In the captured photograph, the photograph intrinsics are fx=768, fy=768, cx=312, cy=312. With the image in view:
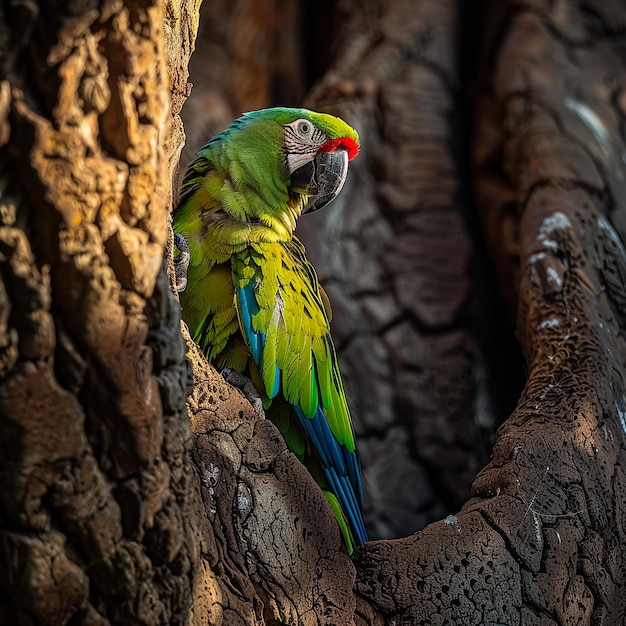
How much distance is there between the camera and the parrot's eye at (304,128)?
6.48 ft

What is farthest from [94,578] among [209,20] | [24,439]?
[209,20]

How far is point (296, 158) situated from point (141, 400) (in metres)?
1.10

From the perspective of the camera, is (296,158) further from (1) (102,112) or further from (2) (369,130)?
(2) (369,130)

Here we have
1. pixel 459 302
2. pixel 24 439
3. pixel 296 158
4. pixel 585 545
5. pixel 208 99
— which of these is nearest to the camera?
pixel 24 439

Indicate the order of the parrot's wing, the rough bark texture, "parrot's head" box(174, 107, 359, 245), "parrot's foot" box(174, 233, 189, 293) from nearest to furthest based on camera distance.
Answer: the rough bark texture → "parrot's foot" box(174, 233, 189, 293) → the parrot's wing → "parrot's head" box(174, 107, 359, 245)

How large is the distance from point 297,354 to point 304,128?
60cm

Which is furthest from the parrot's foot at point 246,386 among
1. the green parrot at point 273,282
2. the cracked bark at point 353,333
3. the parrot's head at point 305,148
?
the parrot's head at point 305,148

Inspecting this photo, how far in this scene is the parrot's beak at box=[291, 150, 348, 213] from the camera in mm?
1973

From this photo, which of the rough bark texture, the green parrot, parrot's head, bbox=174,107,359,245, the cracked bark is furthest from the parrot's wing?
the rough bark texture

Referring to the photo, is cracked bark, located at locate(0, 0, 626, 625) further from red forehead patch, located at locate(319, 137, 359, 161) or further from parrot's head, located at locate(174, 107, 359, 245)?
red forehead patch, located at locate(319, 137, 359, 161)

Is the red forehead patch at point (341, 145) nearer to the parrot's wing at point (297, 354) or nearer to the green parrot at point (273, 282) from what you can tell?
the green parrot at point (273, 282)

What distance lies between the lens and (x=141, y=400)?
101 centimetres

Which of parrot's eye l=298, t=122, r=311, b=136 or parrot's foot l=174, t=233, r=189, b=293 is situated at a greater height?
parrot's eye l=298, t=122, r=311, b=136

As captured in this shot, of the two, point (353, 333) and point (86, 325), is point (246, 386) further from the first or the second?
point (353, 333)
